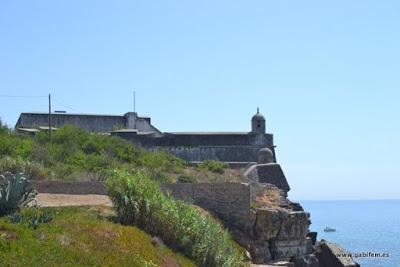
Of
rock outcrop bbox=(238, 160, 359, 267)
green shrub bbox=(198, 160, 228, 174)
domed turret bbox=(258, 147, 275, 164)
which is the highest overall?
domed turret bbox=(258, 147, 275, 164)

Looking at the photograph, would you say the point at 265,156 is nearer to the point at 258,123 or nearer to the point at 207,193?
the point at 258,123

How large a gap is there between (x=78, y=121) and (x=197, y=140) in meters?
9.45

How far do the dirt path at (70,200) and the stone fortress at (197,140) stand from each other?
22915mm

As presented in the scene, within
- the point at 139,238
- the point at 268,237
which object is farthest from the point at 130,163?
the point at 139,238

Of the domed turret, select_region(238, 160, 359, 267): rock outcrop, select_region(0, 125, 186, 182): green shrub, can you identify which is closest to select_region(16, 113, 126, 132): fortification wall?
select_region(0, 125, 186, 182): green shrub

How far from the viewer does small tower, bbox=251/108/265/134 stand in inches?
2074

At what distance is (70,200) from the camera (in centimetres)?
2800

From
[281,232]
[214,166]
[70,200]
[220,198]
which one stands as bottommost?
[281,232]

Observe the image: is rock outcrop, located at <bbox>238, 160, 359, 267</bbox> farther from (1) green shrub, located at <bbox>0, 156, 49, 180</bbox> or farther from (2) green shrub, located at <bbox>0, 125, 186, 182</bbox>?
(1) green shrub, located at <bbox>0, 156, 49, 180</bbox>

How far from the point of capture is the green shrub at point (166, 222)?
74.7ft

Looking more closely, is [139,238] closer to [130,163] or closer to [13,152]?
[13,152]

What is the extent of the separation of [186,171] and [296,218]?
1332 centimetres

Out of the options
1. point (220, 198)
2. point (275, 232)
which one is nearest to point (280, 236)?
point (275, 232)

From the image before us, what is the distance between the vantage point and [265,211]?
3147 cm
